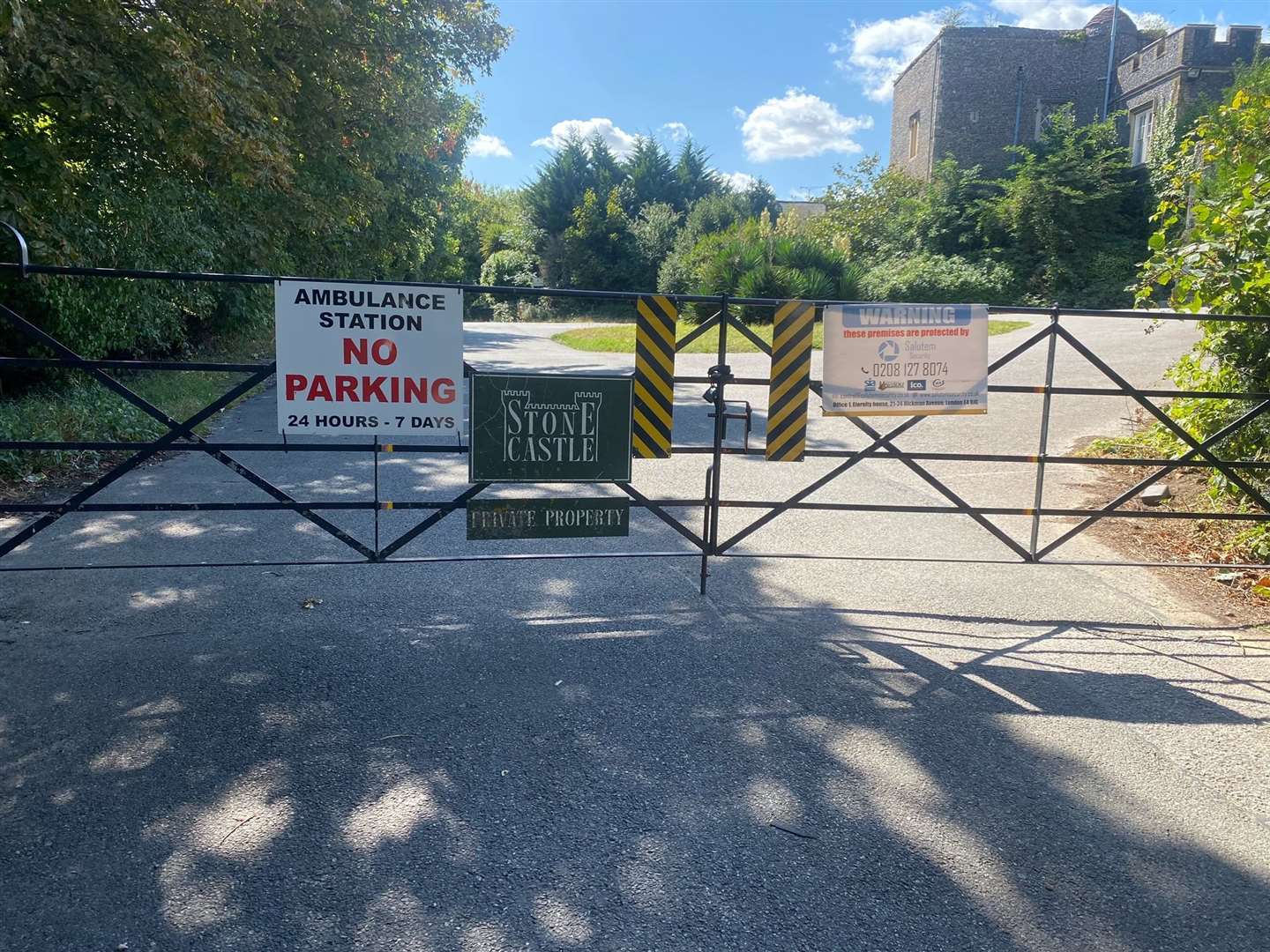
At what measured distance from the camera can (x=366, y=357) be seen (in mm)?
5680

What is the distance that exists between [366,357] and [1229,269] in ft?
23.3

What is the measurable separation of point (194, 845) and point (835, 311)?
468 cm

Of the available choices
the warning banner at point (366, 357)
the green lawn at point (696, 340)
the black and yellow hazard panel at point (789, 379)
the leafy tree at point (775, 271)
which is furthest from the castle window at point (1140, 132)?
the warning banner at point (366, 357)

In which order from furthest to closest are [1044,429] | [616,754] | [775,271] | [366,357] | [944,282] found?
[944,282] < [775,271] < [1044,429] < [366,357] < [616,754]

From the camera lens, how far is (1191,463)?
660 centimetres

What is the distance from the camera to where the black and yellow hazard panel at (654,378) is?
19.8 feet

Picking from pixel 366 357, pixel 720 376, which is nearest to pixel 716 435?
pixel 720 376

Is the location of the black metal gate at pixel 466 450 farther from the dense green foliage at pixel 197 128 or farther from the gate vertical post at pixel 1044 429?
the dense green foliage at pixel 197 128

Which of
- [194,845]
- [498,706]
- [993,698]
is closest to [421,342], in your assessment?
[498,706]

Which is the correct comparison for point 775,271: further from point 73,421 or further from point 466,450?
point 466,450

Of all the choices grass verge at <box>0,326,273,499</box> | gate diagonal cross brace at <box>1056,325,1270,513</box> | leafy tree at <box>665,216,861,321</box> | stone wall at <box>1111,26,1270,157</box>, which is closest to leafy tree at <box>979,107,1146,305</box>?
stone wall at <box>1111,26,1270,157</box>

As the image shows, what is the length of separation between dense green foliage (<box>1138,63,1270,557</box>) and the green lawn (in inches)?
527

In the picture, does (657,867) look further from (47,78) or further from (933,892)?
(47,78)

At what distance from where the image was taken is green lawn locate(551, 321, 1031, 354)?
82.1ft
